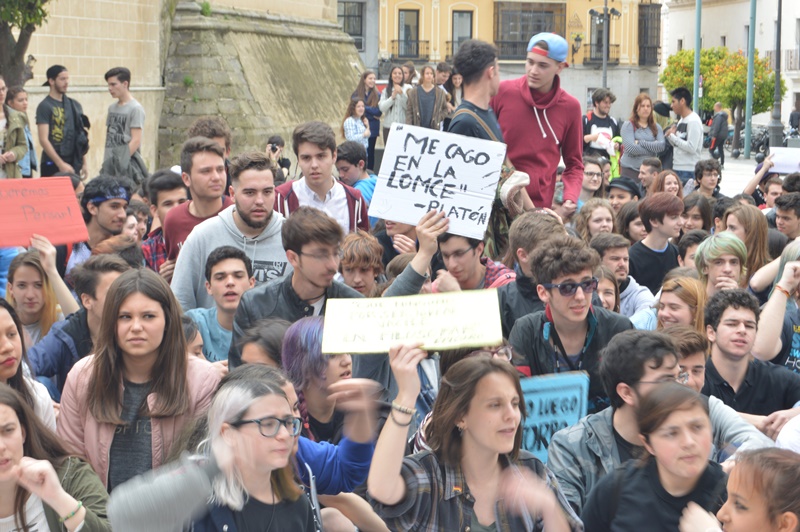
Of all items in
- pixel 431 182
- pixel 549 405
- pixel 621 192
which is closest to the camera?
pixel 549 405

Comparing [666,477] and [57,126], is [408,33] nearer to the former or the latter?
[57,126]

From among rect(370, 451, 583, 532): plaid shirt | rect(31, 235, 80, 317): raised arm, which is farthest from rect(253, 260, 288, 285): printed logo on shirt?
rect(370, 451, 583, 532): plaid shirt

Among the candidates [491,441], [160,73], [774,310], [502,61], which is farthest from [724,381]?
[502,61]

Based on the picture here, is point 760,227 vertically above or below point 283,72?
below

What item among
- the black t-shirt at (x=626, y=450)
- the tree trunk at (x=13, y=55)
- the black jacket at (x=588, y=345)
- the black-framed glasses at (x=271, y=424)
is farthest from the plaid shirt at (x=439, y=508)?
the tree trunk at (x=13, y=55)

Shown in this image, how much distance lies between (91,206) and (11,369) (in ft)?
10.8

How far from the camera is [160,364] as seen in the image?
15.0ft

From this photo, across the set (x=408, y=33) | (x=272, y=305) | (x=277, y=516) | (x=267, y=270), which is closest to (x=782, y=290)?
(x=272, y=305)

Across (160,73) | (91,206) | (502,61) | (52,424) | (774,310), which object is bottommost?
(52,424)

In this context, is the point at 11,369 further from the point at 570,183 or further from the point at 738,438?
the point at 570,183

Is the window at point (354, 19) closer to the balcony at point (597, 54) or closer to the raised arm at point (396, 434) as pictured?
the balcony at point (597, 54)

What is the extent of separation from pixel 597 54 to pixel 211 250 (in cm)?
6204

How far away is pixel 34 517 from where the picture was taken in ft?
12.8

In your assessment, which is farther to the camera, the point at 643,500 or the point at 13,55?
the point at 13,55
